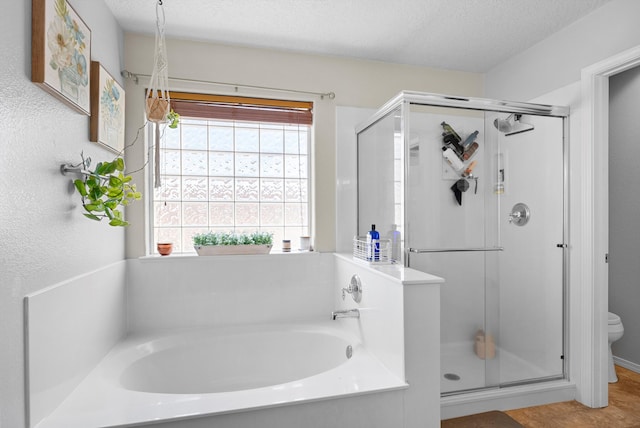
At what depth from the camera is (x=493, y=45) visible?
2564 millimetres

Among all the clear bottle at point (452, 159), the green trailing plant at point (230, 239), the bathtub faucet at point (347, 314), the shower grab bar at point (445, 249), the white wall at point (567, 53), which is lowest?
the bathtub faucet at point (347, 314)

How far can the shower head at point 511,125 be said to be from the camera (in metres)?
2.22

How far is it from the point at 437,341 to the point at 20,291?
1658 millimetres

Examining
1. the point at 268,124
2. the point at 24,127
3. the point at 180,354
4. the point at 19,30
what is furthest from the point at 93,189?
the point at 268,124

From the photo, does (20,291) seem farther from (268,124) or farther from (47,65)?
(268,124)

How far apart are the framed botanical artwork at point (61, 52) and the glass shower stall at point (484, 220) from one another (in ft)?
5.27

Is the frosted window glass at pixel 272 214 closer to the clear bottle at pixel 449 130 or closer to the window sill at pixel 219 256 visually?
the window sill at pixel 219 256

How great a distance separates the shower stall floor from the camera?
2.11 meters

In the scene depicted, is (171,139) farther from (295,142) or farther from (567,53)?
(567,53)

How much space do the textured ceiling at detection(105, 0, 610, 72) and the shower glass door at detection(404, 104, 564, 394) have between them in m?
0.62

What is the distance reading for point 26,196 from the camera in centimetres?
124

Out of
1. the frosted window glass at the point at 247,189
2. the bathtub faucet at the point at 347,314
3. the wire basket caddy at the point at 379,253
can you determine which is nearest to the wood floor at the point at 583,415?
the bathtub faucet at the point at 347,314

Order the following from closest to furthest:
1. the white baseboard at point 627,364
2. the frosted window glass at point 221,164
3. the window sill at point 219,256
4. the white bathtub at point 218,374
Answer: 1. the white bathtub at point 218,374
2. the window sill at point 219,256
3. the frosted window glass at point 221,164
4. the white baseboard at point 627,364

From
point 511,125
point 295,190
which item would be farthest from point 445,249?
point 295,190
